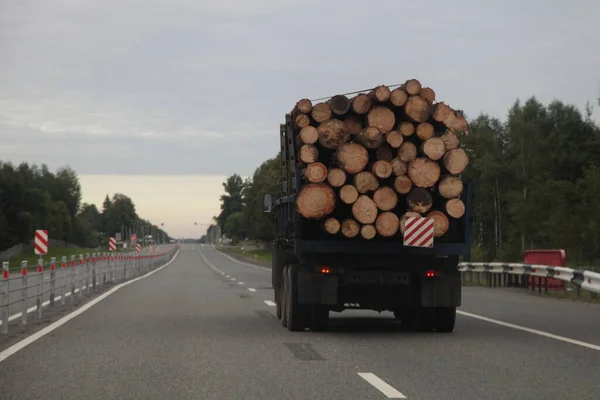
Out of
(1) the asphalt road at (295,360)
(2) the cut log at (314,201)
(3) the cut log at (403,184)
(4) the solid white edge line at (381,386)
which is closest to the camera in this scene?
(4) the solid white edge line at (381,386)

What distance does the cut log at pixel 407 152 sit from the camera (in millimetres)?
14016

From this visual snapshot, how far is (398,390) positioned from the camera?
8.44 m

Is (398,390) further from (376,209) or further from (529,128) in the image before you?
(529,128)

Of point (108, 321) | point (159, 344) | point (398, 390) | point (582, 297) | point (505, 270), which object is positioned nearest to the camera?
point (398, 390)

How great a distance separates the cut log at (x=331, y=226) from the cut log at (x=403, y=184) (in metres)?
1.04

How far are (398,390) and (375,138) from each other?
19.9 ft

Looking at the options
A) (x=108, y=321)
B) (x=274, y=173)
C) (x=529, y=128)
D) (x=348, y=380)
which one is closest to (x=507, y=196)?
(x=529, y=128)

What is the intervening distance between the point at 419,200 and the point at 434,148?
814 millimetres

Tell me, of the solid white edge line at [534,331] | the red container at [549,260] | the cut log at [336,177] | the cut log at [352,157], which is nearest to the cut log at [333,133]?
the cut log at [352,157]

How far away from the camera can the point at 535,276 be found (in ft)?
87.8

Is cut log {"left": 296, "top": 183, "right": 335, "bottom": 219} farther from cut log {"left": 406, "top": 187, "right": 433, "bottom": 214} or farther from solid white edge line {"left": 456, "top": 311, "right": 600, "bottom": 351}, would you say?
solid white edge line {"left": 456, "top": 311, "right": 600, "bottom": 351}

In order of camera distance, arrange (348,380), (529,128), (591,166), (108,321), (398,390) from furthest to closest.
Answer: (529,128), (591,166), (108,321), (348,380), (398,390)

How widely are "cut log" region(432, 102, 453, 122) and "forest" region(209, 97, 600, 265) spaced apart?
61.4 m

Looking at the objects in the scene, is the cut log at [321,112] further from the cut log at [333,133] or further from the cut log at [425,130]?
the cut log at [425,130]
